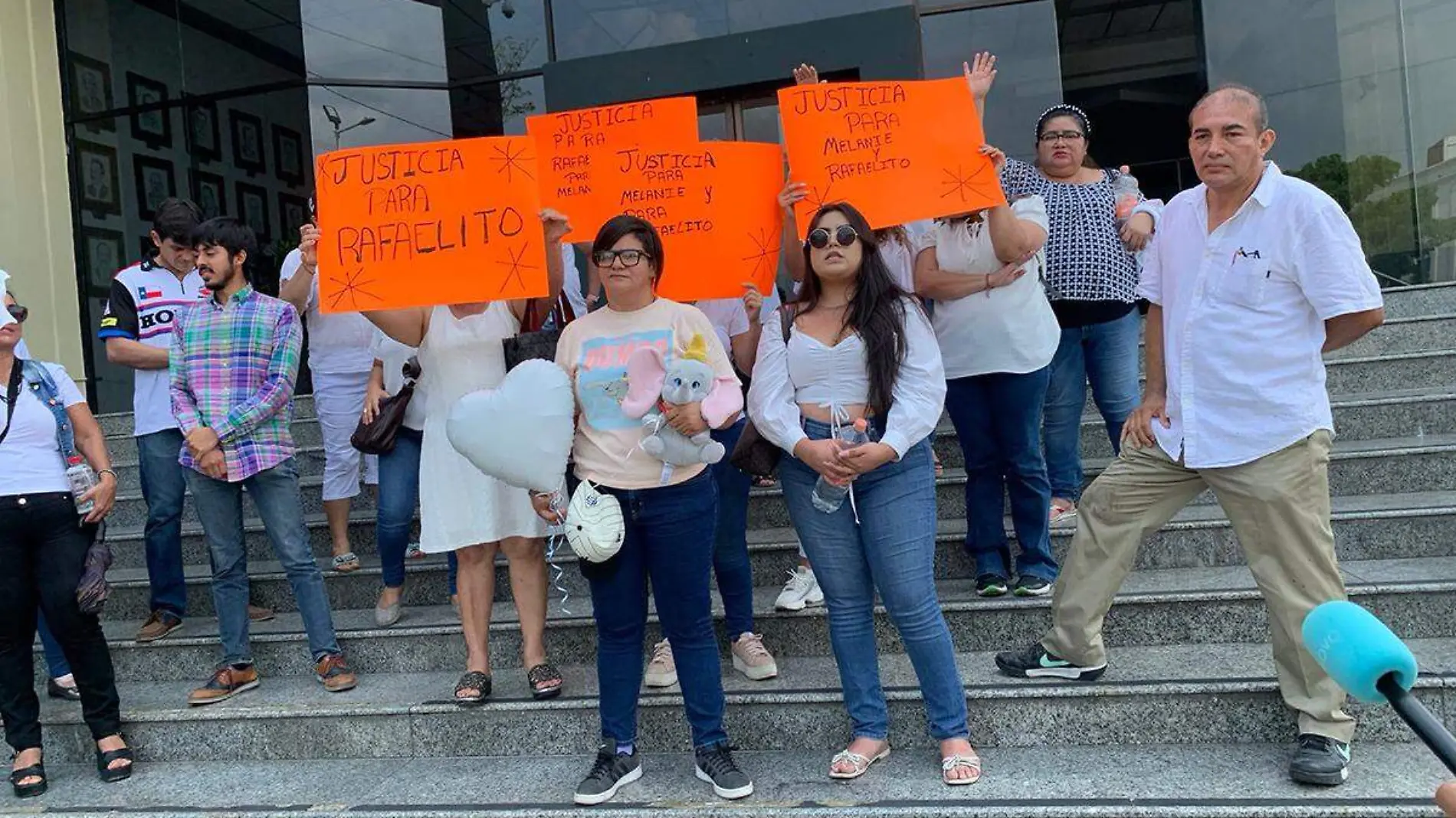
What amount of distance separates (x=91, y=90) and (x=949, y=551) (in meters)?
9.83

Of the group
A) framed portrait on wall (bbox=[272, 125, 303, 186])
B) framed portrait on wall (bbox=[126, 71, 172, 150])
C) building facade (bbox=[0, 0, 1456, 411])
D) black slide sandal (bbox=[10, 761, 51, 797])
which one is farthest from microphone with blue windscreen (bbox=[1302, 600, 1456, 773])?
framed portrait on wall (bbox=[126, 71, 172, 150])

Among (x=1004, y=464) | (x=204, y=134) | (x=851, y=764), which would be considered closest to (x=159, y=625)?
(x=851, y=764)

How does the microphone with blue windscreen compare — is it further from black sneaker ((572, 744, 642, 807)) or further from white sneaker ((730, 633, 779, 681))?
white sneaker ((730, 633, 779, 681))

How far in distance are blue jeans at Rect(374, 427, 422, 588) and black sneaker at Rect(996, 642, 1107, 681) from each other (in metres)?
2.75

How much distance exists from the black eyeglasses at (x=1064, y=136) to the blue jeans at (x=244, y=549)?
3729 mm

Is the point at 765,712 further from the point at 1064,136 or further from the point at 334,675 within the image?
the point at 1064,136

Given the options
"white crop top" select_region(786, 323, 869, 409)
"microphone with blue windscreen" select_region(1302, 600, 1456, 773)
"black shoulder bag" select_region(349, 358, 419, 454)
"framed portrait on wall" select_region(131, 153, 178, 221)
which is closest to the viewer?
"microphone with blue windscreen" select_region(1302, 600, 1456, 773)

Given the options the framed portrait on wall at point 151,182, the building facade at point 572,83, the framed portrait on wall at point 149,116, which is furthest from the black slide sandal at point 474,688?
the framed portrait on wall at point 149,116

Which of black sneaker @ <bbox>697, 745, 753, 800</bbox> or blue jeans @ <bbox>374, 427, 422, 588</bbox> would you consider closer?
black sneaker @ <bbox>697, 745, 753, 800</bbox>

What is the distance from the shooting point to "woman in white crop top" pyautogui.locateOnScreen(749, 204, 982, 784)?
3.04 meters

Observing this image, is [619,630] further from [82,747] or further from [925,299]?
[82,747]

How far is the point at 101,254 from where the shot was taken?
930 cm

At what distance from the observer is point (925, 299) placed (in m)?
3.99

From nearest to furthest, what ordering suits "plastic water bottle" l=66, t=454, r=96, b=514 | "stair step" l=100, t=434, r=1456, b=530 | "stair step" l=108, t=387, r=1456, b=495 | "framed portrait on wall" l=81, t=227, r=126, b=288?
"plastic water bottle" l=66, t=454, r=96, b=514 < "stair step" l=100, t=434, r=1456, b=530 < "stair step" l=108, t=387, r=1456, b=495 < "framed portrait on wall" l=81, t=227, r=126, b=288
